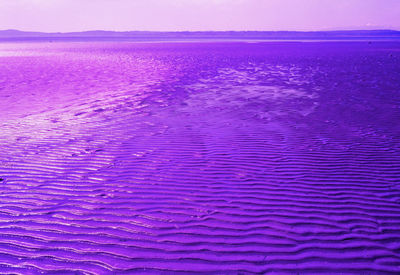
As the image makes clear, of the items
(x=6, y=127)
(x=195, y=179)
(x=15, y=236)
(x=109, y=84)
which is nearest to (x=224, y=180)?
(x=195, y=179)

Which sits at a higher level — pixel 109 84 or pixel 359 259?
pixel 109 84

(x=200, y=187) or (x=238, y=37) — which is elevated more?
(x=238, y=37)

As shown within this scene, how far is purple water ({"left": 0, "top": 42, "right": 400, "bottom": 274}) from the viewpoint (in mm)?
3730

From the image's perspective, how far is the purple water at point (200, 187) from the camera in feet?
12.2

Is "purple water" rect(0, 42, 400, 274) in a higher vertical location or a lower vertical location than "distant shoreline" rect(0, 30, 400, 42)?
lower

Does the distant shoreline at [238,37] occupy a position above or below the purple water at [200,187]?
above

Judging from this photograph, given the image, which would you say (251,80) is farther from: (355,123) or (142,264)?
(142,264)

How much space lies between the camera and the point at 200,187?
17.5 ft

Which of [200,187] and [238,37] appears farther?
[238,37]

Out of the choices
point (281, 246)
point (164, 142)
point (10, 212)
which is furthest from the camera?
point (164, 142)

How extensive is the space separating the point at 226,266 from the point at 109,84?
1338 cm

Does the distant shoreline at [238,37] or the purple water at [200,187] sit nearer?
the purple water at [200,187]

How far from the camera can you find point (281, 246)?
3869 mm

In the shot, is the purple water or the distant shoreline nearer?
the purple water
